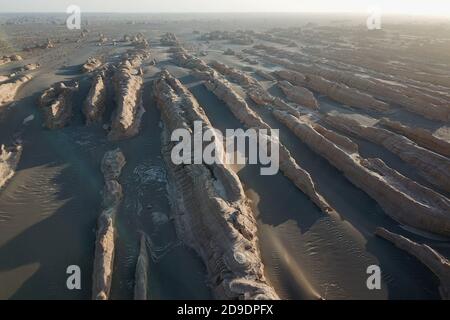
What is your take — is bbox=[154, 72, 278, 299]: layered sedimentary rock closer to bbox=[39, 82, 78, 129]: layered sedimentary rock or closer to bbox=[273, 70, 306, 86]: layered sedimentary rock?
bbox=[39, 82, 78, 129]: layered sedimentary rock

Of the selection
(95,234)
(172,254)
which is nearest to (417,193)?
(172,254)

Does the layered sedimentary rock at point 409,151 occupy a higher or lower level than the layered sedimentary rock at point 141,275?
higher

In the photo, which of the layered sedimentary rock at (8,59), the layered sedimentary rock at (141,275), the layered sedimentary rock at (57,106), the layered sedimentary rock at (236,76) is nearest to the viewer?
the layered sedimentary rock at (141,275)

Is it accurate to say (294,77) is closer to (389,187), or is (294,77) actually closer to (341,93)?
(341,93)

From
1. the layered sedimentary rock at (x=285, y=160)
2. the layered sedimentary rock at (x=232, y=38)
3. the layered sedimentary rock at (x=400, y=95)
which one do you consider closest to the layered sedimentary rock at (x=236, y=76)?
the layered sedimentary rock at (x=285, y=160)

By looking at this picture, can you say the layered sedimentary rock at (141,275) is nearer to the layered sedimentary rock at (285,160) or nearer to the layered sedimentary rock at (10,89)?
the layered sedimentary rock at (285,160)

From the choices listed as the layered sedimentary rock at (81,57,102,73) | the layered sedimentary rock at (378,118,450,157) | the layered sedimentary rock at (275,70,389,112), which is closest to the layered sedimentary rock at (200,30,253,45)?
the layered sedimentary rock at (81,57,102,73)
